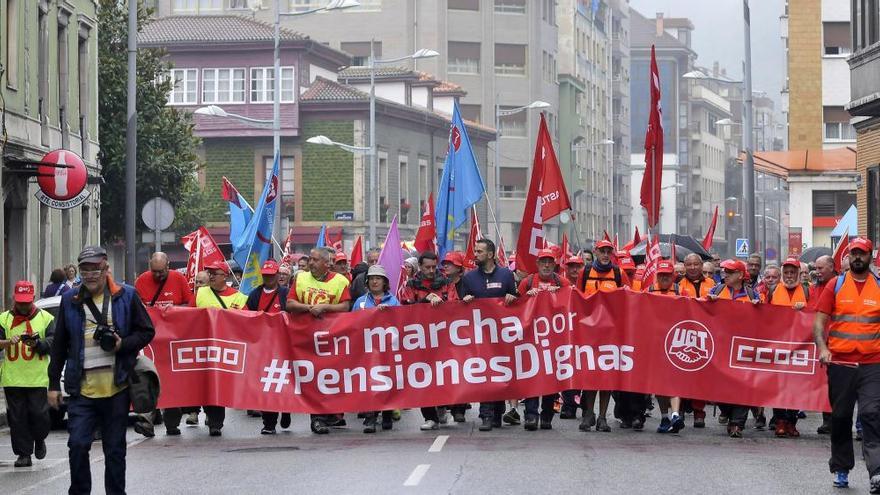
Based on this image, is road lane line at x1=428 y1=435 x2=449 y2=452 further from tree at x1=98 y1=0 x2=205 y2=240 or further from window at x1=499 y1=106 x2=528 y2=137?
window at x1=499 y1=106 x2=528 y2=137

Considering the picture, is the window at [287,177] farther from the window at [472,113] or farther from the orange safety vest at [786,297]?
the orange safety vest at [786,297]

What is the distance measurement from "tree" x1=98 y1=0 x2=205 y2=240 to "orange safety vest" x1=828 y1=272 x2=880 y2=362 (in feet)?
116

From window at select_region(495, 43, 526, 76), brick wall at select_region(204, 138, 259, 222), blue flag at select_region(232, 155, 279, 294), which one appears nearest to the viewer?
blue flag at select_region(232, 155, 279, 294)

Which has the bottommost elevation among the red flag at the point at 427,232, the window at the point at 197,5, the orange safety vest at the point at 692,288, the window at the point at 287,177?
the orange safety vest at the point at 692,288

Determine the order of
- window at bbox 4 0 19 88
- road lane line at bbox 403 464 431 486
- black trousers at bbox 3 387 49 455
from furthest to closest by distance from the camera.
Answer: window at bbox 4 0 19 88 < black trousers at bbox 3 387 49 455 < road lane line at bbox 403 464 431 486

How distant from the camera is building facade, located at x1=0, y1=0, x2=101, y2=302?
32.0 m

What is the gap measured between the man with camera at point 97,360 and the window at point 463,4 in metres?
84.3

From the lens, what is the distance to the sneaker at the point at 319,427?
17.9 metres

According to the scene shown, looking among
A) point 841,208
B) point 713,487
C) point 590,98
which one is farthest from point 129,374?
point 590,98

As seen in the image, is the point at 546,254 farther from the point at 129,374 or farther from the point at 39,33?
the point at 39,33

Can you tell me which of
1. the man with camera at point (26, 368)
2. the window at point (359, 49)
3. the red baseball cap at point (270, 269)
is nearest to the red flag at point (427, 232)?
the red baseball cap at point (270, 269)

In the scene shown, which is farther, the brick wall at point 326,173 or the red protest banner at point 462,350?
the brick wall at point 326,173

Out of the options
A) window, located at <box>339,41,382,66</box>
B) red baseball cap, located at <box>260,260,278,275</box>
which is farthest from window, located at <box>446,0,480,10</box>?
red baseball cap, located at <box>260,260,278,275</box>

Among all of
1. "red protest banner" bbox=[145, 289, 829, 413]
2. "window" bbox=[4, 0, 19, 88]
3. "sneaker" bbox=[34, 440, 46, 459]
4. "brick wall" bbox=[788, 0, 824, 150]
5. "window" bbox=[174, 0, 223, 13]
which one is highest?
"window" bbox=[174, 0, 223, 13]
